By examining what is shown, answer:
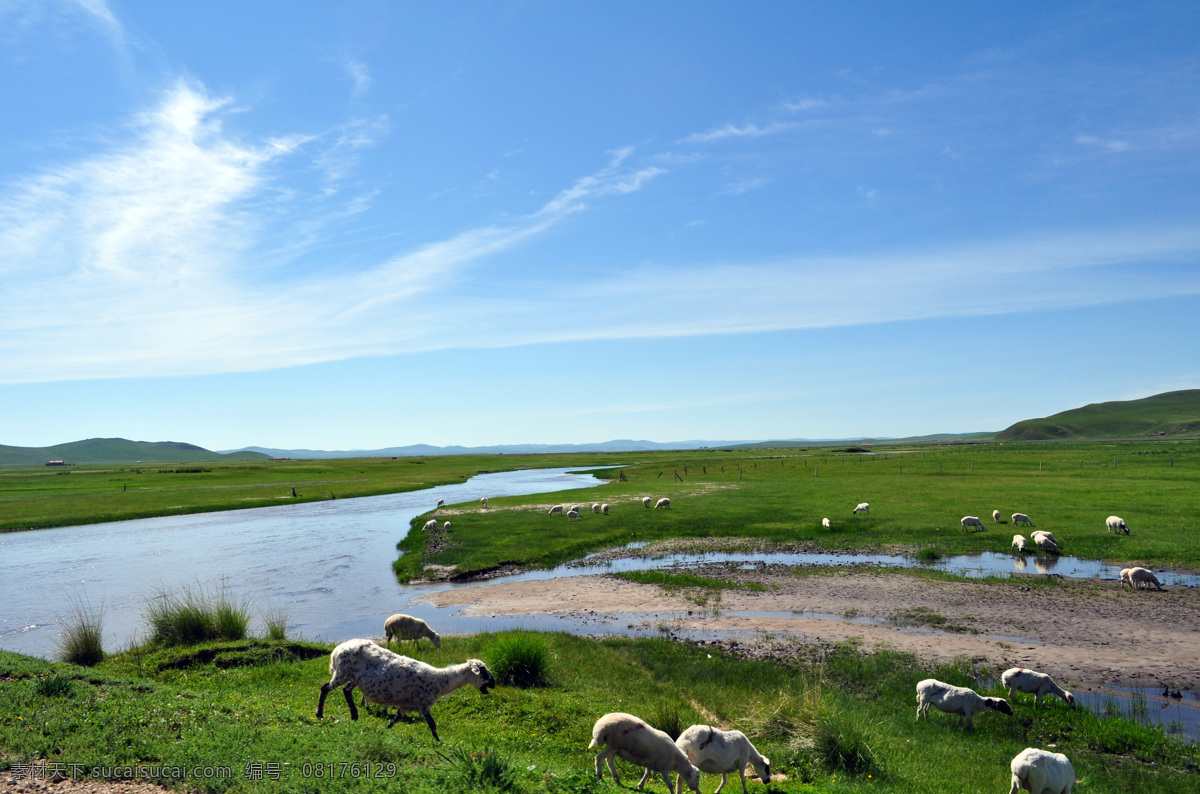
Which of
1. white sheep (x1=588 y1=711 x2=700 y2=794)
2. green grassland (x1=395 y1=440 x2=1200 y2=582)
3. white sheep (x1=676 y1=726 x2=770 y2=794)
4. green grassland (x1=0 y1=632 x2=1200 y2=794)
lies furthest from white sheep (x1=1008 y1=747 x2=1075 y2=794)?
green grassland (x1=395 y1=440 x2=1200 y2=582)

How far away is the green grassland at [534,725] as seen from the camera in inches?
338

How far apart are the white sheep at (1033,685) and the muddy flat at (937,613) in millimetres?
2145

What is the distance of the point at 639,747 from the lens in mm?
9750

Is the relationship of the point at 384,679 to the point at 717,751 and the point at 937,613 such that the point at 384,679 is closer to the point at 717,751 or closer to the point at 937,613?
the point at 717,751

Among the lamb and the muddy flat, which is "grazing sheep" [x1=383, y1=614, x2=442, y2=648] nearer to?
the muddy flat

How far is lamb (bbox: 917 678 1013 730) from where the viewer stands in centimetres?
1390

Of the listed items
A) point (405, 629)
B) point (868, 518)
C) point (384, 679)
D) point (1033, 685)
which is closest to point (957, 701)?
point (1033, 685)

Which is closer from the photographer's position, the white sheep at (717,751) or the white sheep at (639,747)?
the white sheep at (639,747)

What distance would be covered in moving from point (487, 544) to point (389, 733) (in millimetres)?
27924

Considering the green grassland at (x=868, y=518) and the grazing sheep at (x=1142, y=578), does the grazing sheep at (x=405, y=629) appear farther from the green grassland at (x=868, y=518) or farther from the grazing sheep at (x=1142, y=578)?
the grazing sheep at (x=1142, y=578)

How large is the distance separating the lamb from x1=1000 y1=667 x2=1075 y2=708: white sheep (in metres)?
0.82

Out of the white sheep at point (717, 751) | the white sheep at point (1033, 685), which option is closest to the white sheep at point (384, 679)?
the white sheep at point (717, 751)

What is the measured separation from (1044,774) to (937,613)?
44.3 ft

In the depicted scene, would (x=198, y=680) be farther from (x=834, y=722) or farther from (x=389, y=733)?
(x=834, y=722)
